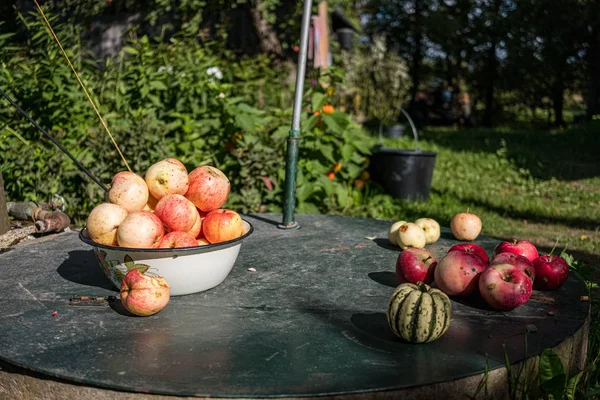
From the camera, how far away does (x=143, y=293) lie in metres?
2.12

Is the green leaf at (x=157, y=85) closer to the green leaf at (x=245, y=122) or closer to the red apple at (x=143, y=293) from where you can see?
the green leaf at (x=245, y=122)

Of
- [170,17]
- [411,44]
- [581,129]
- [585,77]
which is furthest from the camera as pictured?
[411,44]

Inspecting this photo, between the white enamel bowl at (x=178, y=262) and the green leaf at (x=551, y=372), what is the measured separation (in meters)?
1.15

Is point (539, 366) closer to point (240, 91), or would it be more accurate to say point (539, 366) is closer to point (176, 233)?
point (176, 233)

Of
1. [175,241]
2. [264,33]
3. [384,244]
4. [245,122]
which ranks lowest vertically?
[384,244]

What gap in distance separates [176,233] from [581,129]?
12.7 metres

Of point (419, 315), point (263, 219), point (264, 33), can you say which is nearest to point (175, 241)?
point (419, 315)

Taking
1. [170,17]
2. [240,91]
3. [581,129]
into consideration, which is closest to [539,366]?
[240,91]

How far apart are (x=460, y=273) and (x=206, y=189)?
3.49 ft

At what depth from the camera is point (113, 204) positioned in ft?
7.52

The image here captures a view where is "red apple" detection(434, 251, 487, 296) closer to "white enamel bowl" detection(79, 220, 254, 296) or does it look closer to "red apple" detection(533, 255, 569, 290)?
"red apple" detection(533, 255, 569, 290)

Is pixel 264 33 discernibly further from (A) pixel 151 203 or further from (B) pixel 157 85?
(A) pixel 151 203

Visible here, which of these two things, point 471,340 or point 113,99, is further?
point 113,99

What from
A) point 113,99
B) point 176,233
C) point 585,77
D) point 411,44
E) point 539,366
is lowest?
point 539,366
